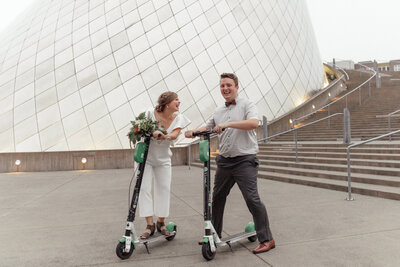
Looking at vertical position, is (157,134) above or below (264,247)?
above

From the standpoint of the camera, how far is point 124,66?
1677cm

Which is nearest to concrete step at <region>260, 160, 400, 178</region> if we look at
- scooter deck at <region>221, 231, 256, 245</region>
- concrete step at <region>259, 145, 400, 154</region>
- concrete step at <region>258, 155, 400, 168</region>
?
concrete step at <region>258, 155, 400, 168</region>

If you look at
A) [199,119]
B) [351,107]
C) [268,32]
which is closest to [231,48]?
[268,32]

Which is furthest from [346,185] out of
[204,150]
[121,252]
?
[121,252]

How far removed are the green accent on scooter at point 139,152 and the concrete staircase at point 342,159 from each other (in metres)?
4.41

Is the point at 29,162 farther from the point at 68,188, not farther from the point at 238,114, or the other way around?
the point at 238,114

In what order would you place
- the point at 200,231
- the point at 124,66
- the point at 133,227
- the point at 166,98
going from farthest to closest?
the point at 124,66, the point at 200,231, the point at 166,98, the point at 133,227

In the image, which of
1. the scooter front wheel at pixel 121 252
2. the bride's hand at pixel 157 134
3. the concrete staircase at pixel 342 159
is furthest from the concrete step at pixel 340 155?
the scooter front wheel at pixel 121 252

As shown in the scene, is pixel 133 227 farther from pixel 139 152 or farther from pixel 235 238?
pixel 235 238

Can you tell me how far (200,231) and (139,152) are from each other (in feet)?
4.63

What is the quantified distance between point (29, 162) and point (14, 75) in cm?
598

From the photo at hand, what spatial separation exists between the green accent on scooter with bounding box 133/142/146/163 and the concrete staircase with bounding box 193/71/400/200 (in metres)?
4.41

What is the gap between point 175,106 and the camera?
140 inches

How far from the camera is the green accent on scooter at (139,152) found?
126 inches
